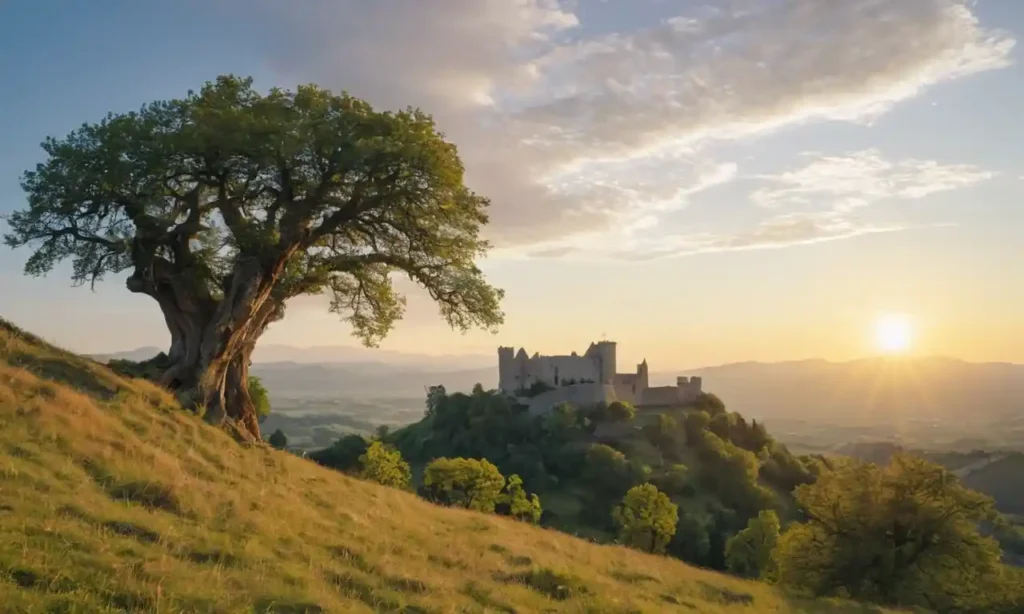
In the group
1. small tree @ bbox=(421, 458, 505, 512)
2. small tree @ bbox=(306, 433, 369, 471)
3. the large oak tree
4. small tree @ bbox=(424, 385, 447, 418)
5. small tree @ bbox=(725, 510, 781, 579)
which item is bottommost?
small tree @ bbox=(725, 510, 781, 579)

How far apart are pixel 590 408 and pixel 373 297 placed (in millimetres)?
111370

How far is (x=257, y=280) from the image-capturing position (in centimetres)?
2464

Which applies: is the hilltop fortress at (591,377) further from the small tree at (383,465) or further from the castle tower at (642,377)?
the small tree at (383,465)

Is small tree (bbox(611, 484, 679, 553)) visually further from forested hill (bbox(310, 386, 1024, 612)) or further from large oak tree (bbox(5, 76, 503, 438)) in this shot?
large oak tree (bbox(5, 76, 503, 438))

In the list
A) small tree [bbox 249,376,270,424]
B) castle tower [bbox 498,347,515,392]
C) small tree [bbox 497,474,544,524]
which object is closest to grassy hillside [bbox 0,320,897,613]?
small tree [bbox 249,376,270,424]

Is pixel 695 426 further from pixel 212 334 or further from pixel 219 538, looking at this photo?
pixel 219 538

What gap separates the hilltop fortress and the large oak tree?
386ft

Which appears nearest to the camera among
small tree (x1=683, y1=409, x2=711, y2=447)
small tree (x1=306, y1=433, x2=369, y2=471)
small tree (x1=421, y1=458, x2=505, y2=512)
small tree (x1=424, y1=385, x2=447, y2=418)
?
small tree (x1=421, y1=458, x2=505, y2=512)

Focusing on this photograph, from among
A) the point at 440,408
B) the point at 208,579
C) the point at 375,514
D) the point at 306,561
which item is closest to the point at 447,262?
the point at 375,514

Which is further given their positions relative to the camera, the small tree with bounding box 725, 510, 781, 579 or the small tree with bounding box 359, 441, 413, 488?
the small tree with bounding box 725, 510, 781, 579

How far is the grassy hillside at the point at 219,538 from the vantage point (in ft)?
32.8

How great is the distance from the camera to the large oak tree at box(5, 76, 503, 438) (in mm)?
23062

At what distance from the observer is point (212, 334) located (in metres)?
24.3

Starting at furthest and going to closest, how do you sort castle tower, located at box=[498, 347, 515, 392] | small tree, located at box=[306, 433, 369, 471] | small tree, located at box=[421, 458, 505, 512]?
castle tower, located at box=[498, 347, 515, 392], small tree, located at box=[306, 433, 369, 471], small tree, located at box=[421, 458, 505, 512]
